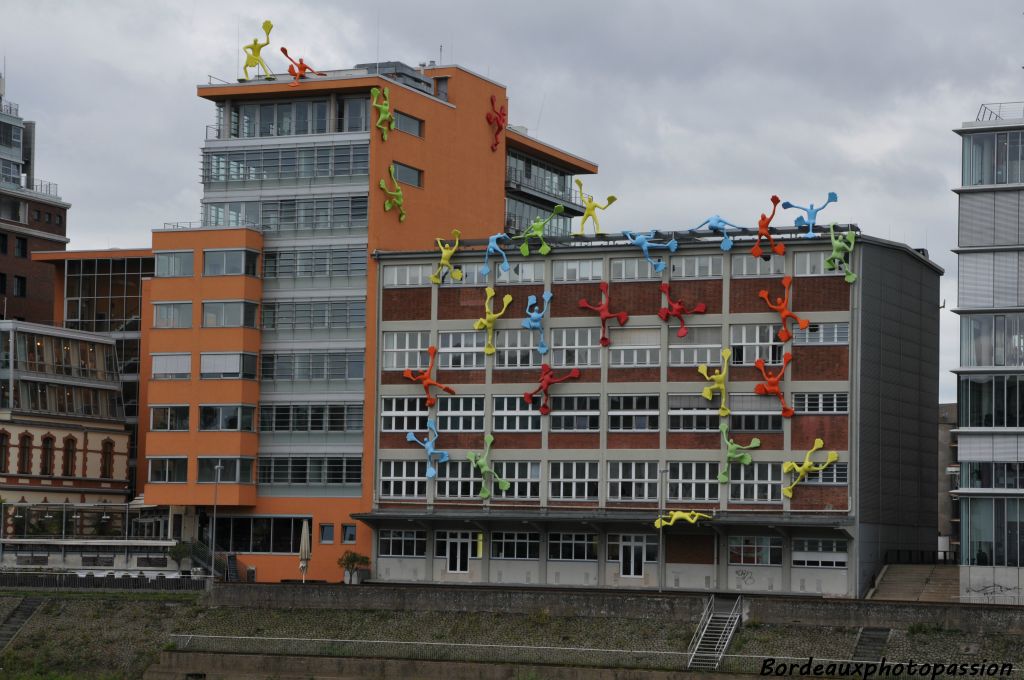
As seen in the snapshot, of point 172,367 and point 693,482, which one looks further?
point 172,367

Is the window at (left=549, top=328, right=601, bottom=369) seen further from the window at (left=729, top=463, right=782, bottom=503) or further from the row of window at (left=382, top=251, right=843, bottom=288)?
the window at (left=729, top=463, right=782, bottom=503)

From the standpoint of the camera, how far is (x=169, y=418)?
349 feet

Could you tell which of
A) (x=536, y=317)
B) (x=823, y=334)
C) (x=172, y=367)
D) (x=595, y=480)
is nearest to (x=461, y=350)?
(x=536, y=317)

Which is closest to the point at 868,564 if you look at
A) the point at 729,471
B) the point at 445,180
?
the point at 729,471

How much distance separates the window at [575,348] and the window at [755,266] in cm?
821

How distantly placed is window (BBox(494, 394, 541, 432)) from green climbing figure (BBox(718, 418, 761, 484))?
10.6 metres

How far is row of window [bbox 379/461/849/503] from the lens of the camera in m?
94.3

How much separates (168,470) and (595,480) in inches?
1005

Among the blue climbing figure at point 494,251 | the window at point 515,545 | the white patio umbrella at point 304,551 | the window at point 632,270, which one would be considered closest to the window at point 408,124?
the blue climbing figure at point 494,251

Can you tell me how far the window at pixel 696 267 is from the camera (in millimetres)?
96500

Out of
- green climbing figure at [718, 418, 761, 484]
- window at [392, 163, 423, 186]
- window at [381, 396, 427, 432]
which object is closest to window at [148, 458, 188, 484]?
window at [381, 396, 427, 432]

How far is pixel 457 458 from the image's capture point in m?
101

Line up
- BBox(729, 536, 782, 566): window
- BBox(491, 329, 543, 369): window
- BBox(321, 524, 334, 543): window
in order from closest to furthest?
1. BBox(729, 536, 782, 566): window
2. BBox(491, 329, 543, 369): window
3. BBox(321, 524, 334, 543): window

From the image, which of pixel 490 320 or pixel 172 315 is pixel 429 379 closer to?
pixel 490 320
